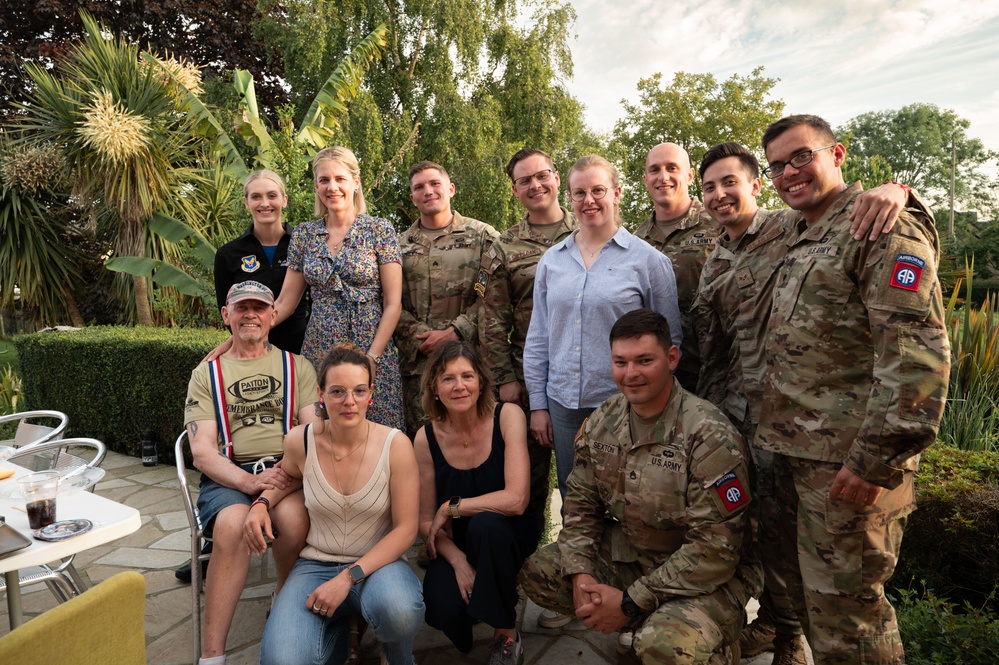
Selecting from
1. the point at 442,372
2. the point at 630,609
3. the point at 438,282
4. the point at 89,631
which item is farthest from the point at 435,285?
the point at 89,631

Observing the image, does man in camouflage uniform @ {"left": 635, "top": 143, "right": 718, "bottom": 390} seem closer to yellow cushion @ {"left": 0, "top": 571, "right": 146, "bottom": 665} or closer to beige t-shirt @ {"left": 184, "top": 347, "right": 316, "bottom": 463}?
beige t-shirt @ {"left": 184, "top": 347, "right": 316, "bottom": 463}

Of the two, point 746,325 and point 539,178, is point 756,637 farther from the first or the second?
point 539,178

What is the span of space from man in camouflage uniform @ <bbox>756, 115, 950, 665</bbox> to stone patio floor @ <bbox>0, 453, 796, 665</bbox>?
0.80m

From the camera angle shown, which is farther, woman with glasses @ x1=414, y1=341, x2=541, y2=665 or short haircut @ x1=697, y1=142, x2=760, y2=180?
short haircut @ x1=697, y1=142, x2=760, y2=180

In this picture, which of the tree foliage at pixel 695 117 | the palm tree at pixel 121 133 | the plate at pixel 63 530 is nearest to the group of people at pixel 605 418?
the plate at pixel 63 530

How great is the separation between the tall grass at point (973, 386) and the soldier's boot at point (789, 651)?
95.5 inches

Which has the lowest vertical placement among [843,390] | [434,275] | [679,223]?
[843,390]

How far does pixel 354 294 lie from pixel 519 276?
34.4 inches

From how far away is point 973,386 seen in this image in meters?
4.71

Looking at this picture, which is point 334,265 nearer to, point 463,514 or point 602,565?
point 463,514

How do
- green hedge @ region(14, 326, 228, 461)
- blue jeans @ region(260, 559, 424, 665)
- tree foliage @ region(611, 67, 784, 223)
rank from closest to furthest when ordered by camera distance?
blue jeans @ region(260, 559, 424, 665) → green hedge @ region(14, 326, 228, 461) → tree foliage @ region(611, 67, 784, 223)

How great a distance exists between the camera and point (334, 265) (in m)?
3.48

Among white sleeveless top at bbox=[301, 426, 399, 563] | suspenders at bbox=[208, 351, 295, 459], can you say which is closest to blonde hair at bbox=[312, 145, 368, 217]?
suspenders at bbox=[208, 351, 295, 459]

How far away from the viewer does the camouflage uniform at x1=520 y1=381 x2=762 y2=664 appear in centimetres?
236
